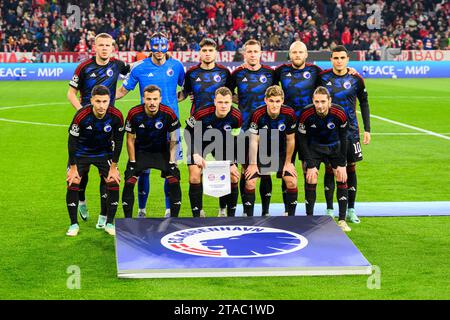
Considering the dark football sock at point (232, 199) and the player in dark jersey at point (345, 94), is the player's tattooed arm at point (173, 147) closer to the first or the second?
the dark football sock at point (232, 199)

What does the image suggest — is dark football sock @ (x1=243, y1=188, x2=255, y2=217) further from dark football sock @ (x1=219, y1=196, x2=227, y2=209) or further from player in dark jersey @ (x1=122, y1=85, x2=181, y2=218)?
player in dark jersey @ (x1=122, y1=85, x2=181, y2=218)

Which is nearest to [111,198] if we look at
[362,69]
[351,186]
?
[351,186]

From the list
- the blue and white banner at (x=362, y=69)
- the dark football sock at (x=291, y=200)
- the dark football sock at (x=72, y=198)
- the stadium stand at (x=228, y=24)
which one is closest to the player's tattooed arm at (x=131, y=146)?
the dark football sock at (x=72, y=198)

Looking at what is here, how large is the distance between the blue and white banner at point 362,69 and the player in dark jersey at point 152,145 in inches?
933

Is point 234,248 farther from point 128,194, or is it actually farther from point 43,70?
point 43,70

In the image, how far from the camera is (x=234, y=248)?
28.3ft

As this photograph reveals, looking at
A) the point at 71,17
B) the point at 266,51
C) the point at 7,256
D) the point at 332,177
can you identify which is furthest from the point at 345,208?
the point at 71,17

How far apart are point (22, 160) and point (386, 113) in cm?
1114

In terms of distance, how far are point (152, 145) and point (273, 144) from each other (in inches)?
56.4

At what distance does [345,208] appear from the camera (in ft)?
33.6

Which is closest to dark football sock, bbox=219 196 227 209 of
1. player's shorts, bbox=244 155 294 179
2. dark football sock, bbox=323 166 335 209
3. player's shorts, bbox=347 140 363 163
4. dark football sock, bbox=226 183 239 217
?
dark football sock, bbox=226 183 239 217

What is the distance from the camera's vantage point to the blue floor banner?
26.3 ft

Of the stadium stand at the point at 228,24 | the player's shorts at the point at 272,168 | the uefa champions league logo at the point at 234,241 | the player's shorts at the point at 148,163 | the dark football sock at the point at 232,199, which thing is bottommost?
the uefa champions league logo at the point at 234,241

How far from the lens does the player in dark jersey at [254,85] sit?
409 inches
